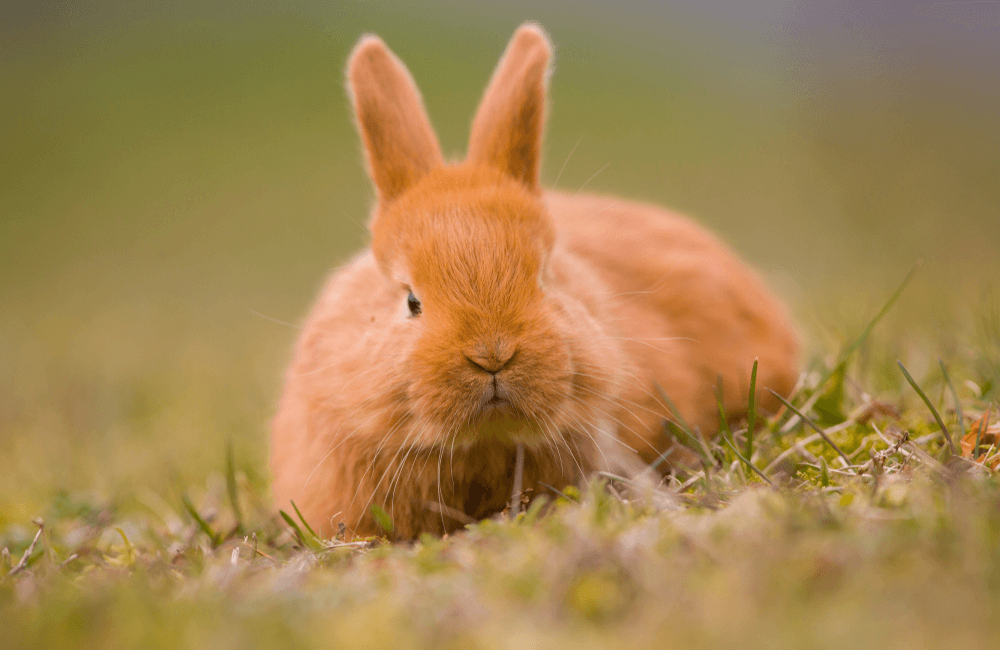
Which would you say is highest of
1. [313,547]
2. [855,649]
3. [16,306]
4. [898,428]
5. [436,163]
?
[436,163]

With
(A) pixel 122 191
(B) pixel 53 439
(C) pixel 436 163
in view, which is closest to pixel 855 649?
(C) pixel 436 163

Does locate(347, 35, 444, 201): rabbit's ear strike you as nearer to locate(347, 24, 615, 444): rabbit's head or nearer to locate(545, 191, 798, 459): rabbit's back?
locate(347, 24, 615, 444): rabbit's head

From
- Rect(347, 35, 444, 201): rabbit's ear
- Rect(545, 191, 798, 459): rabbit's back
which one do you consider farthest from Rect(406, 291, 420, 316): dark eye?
Rect(545, 191, 798, 459): rabbit's back

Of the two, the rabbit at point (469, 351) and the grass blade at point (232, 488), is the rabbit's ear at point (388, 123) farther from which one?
the grass blade at point (232, 488)

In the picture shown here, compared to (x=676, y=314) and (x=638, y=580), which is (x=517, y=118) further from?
(x=638, y=580)

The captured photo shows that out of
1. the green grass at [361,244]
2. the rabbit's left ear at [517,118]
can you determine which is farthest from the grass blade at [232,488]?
the rabbit's left ear at [517,118]

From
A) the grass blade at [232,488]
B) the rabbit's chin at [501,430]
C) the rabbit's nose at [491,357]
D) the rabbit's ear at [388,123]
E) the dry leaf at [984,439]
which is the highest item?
the rabbit's ear at [388,123]

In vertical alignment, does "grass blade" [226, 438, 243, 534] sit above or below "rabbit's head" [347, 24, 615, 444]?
below

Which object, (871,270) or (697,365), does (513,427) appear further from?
(871,270)
